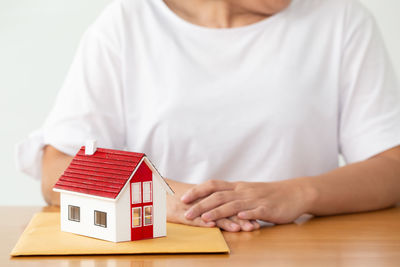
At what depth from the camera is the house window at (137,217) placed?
92 centimetres

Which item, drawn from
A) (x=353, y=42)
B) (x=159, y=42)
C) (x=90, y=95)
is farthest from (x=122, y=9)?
(x=353, y=42)

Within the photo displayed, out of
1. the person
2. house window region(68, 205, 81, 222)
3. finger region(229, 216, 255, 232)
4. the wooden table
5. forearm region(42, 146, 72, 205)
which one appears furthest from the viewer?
the person

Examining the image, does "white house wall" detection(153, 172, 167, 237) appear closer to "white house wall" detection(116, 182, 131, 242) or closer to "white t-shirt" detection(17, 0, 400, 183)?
"white house wall" detection(116, 182, 131, 242)

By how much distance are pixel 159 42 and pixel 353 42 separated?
1.46 ft

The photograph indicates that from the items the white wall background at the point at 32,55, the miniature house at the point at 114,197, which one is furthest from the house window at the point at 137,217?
the white wall background at the point at 32,55

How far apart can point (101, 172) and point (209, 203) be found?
0.22 metres

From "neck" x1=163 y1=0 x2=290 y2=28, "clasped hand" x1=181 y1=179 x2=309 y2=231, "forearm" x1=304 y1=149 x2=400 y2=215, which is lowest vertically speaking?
"forearm" x1=304 y1=149 x2=400 y2=215

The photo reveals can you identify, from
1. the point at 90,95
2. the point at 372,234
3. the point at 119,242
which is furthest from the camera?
the point at 90,95

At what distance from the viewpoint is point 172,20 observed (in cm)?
147

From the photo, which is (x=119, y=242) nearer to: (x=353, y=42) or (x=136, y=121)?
(x=136, y=121)

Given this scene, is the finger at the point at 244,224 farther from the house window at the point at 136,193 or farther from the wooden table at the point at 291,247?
the house window at the point at 136,193

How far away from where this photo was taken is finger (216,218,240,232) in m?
1.04

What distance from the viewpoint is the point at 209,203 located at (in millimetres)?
1078

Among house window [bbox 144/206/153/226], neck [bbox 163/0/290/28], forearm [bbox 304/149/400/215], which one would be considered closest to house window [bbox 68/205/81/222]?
house window [bbox 144/206/153/226]
